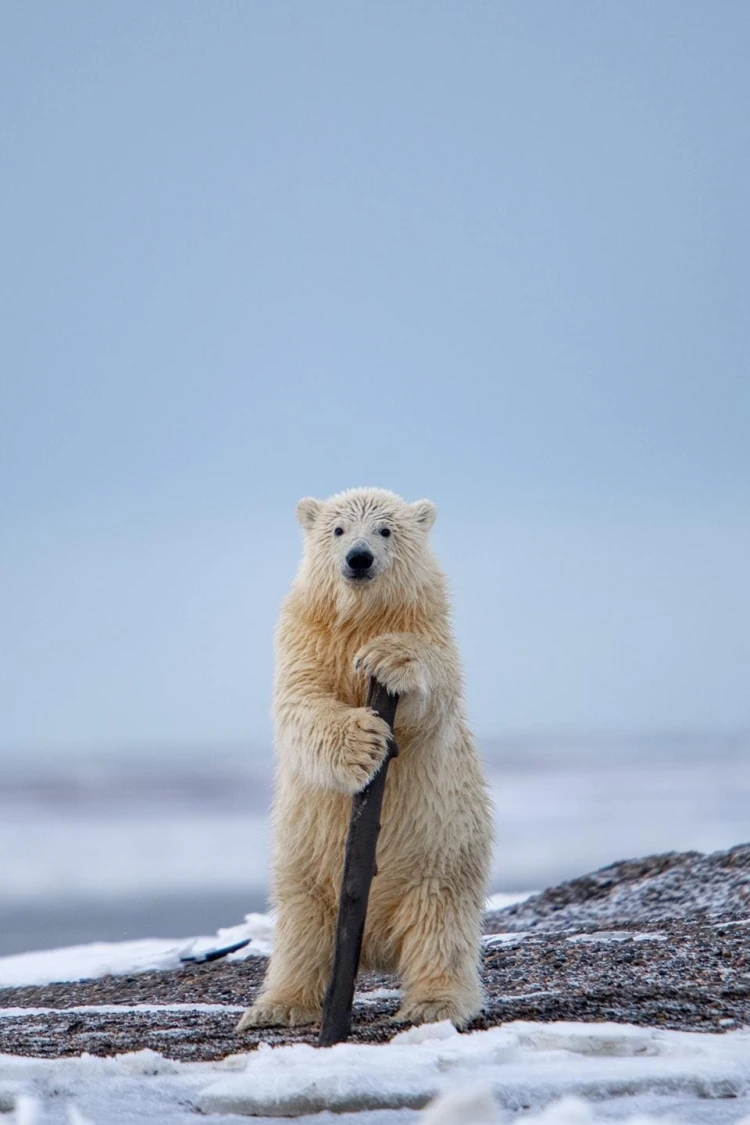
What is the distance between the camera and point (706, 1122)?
4137 mm

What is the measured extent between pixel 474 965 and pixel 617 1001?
716 mm

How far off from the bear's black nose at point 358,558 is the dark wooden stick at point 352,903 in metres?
0.99

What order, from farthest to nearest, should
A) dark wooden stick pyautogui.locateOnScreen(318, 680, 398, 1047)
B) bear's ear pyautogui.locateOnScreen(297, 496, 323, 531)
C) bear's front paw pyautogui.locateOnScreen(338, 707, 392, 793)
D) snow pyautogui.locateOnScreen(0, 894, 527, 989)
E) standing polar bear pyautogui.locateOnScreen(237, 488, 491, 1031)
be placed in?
snow pyautogui.locateOnScreen(0, 894, 527, 989) < bear's ear pyautogui.locateOnScreen(297, 496, 323, 531) < standing polar bear pyautogui.locateOnScreen(237, 488, 491, 1031) < bear's front paw pyautogui.locateOnScreen(338, 707, 392, 793) < dark wooden stick pyautogui.locateOnScreen(318, 680, 398, 1047)

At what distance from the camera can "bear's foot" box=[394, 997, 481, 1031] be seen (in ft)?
20.2

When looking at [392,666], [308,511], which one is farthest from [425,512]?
[392,666]

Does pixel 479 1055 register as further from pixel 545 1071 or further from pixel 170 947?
pixel 170 947

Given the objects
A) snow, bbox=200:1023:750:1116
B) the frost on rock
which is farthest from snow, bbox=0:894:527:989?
snow, bbox=200:1023:750:1116

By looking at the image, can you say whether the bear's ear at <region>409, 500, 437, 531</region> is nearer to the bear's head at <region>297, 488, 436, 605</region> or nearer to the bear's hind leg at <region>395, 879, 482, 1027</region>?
the bear's head at <region>297, 488, 436, 605</region>

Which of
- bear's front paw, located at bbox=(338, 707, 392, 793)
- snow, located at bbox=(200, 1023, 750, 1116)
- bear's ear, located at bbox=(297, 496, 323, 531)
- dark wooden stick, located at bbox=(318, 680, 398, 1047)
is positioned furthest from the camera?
bear's ear, located at bbox=(297, 496, 323, 531)

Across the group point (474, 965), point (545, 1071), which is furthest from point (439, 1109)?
point (474, 965)

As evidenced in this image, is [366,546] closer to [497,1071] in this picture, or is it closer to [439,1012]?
[439,1012]

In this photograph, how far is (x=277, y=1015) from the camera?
257 inches

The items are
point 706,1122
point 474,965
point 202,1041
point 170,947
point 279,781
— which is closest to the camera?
point 706,1122

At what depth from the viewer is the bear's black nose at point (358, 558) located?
21.5 feet
